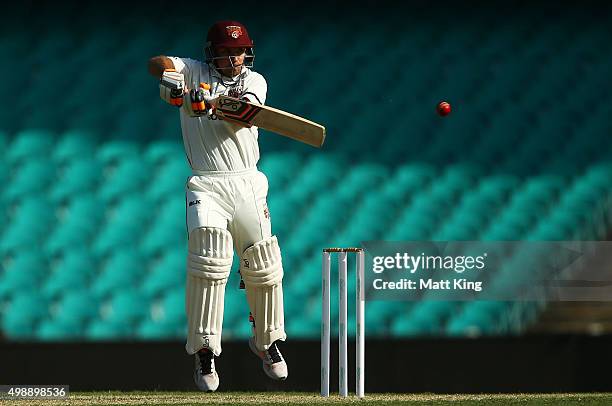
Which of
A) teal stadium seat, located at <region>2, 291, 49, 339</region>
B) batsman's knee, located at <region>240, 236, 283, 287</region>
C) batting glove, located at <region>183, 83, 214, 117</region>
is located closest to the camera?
batting glove, located at <region>183, 83, 214, 117</region>

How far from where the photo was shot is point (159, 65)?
19.2 feet

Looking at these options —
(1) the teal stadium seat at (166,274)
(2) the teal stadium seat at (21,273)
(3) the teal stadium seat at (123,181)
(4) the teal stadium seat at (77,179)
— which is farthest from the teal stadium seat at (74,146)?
(1) the teal stadium seat at (166,274)

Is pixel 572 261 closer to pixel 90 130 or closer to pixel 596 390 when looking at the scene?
pixel 596 390

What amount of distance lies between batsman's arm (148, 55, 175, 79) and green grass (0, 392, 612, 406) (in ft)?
4.92

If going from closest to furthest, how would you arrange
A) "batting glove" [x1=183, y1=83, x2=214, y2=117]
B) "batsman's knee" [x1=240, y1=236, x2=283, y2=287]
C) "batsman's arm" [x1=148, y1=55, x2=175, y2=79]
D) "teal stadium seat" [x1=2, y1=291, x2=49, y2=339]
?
"batting glove" [x1=183, y1=83, x2=214, y2=117] < "batsman's arm" [x1=148, y1=55, x2=175, y2=79] < "batsman's knee" [x1=240, y1=236, x2=283, y2=287] < "teal stadium seat" [x1=2, y1=291, x2=49, y2=339]

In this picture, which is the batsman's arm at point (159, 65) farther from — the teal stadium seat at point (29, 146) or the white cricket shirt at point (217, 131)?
the teal stadium seat at point (29, 146)

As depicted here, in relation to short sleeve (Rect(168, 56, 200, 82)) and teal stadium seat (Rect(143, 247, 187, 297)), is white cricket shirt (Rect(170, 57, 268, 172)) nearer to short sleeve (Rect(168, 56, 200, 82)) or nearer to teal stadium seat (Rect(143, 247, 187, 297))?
short sleeve (Rect(168, 56, 200, 82))

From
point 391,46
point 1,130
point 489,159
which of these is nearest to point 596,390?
point 489,159

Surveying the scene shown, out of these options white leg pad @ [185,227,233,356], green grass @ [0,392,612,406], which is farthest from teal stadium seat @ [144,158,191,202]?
white leg pad @ [185,227,233,356]

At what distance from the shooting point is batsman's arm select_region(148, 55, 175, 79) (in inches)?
230

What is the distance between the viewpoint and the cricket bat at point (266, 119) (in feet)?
18.9

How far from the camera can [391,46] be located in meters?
8.10

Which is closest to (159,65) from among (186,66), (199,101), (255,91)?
(186,66)

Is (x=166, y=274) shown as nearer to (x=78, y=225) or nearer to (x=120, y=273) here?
(x=120, y=273)
